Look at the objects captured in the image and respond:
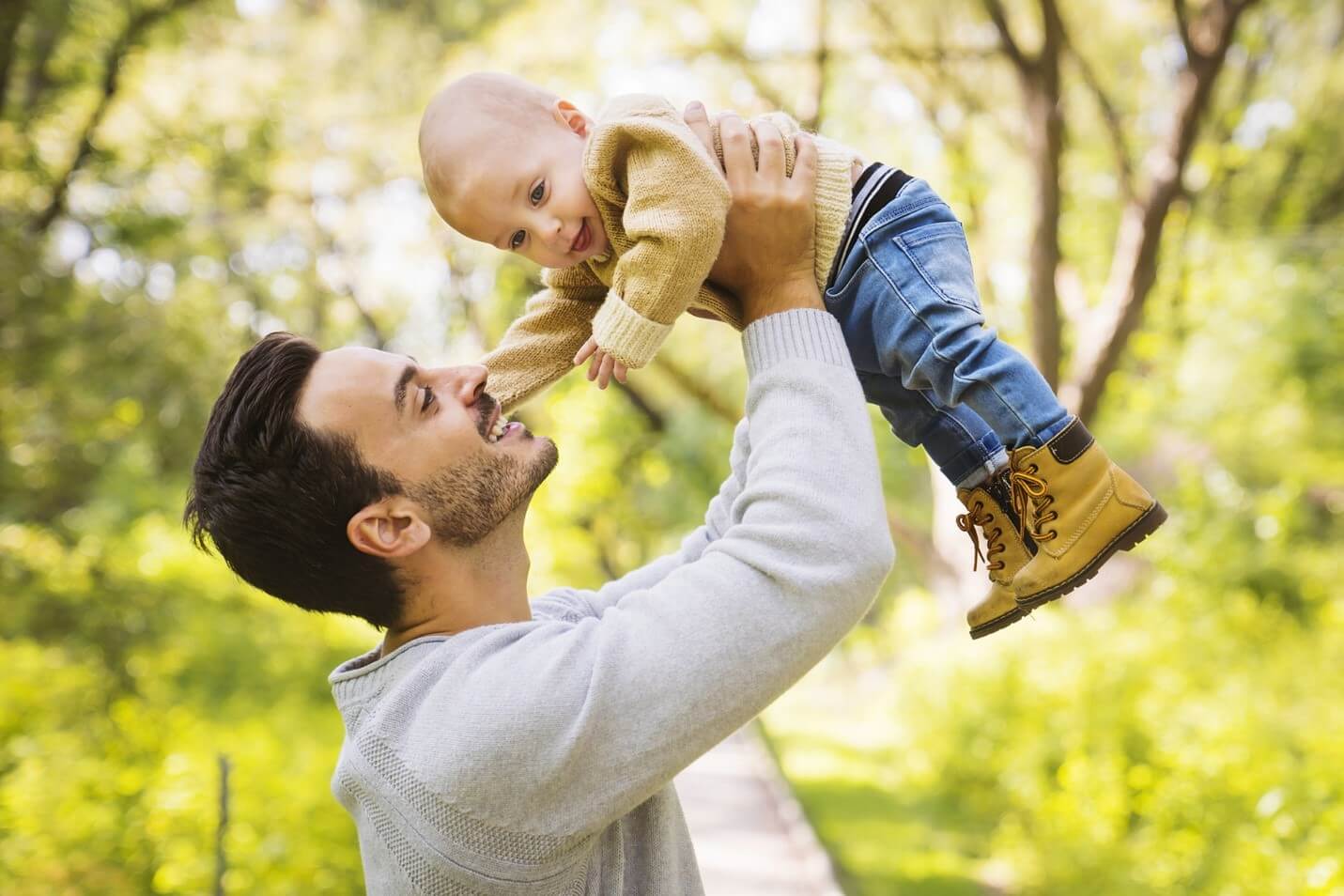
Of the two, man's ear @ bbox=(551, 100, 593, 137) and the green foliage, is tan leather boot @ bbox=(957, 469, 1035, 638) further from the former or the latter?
the green foliage

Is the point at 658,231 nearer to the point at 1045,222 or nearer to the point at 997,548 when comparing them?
the point at 997,548

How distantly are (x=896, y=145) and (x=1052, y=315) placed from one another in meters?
4.54

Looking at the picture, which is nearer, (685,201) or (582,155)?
(685,201)

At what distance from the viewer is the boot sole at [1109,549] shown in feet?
6.23

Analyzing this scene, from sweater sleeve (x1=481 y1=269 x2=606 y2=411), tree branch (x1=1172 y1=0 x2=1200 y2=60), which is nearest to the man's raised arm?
sweater sleeve (x1=481 y1=269 x2=606 y2=411)

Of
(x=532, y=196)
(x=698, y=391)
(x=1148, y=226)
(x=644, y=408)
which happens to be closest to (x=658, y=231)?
(x=532, y=196)

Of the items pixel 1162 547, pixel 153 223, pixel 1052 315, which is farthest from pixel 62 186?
pixel 1162 547

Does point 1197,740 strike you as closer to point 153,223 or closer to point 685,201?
point 685,201

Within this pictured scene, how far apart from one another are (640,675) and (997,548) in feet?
2.58

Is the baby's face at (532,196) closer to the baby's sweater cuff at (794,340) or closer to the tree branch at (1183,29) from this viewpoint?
the baby's sweater cuff at (794,340)

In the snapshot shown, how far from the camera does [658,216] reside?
1.85 metres

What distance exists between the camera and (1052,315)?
27.8 feet

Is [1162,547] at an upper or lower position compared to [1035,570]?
lower

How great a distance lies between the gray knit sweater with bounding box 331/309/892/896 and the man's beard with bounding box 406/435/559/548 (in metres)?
0.21
